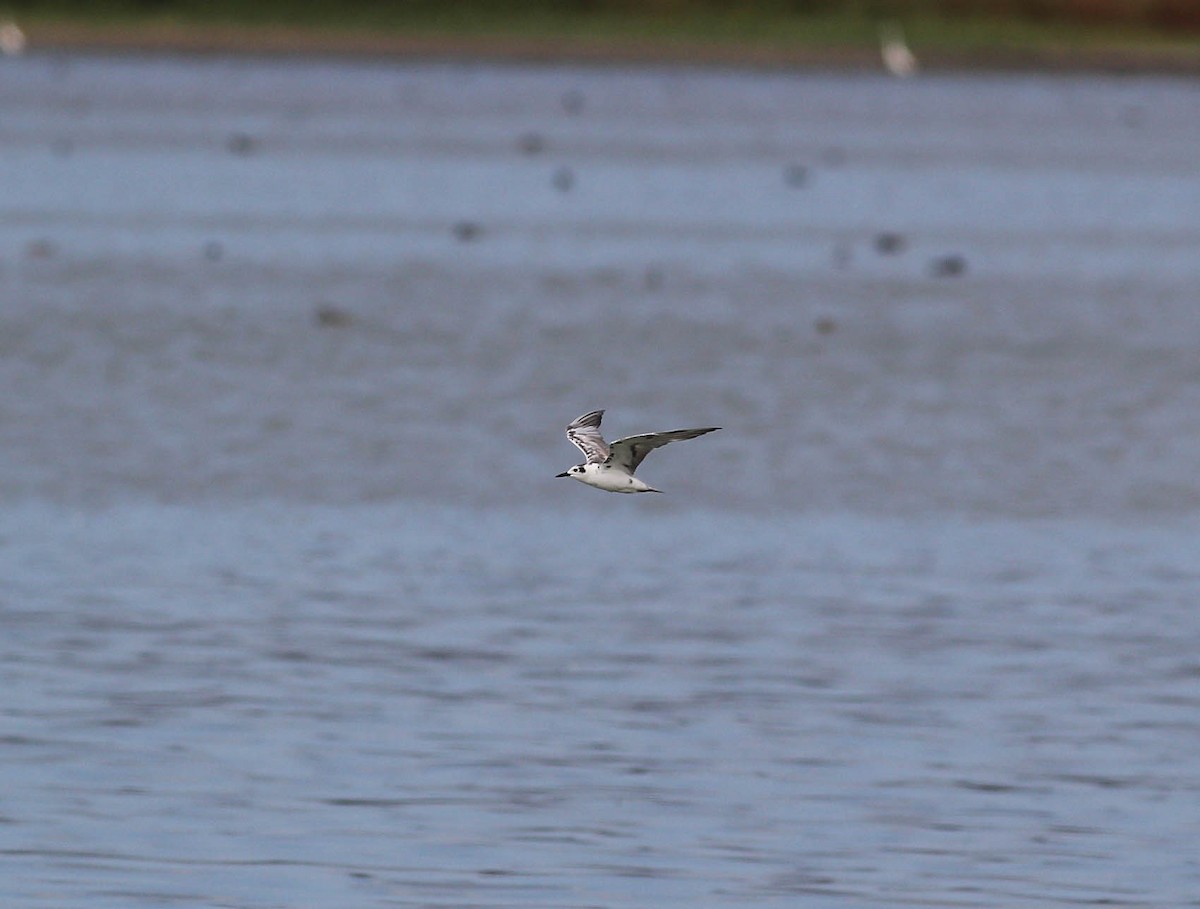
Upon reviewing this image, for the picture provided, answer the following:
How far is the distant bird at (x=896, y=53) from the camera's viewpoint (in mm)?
88438

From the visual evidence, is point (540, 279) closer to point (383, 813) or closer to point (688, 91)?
point (383, 813)

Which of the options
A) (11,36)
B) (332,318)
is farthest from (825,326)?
(11,36)

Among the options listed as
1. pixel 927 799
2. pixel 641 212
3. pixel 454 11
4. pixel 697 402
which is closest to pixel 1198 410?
pixel 697 402

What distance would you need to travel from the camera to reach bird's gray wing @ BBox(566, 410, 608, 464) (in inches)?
380

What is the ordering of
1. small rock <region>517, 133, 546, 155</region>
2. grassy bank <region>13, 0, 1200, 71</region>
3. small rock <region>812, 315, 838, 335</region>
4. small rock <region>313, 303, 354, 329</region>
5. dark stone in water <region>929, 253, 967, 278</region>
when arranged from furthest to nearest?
grassy bank <region>13, 0, 1200, 71</region> → small rock <region>517, 133, 546, 155</region> → dark stone in water <region>929, 253, 967, 278</region> → small rock <region>313, 303, 354, 329</region> → small rock <region>812, 315, 838, 335</region>

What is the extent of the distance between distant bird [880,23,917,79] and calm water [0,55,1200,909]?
50455 mm

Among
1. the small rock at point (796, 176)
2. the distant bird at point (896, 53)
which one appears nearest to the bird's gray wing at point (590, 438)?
the small rock at point (796, 176)

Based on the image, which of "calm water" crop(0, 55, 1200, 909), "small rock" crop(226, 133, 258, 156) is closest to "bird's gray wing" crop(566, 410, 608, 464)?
"calm water" crop(0, 55, 1200, 909)

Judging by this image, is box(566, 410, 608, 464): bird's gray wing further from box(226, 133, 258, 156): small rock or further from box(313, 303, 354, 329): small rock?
box(226, 133, 258, 156): small rock

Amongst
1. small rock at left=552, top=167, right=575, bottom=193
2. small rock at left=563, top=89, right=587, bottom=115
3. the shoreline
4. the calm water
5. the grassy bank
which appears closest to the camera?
the calm water

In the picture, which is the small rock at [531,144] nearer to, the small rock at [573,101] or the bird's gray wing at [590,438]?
the small rock at [573,101]

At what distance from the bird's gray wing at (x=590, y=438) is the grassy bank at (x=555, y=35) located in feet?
259

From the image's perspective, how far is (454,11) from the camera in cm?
9206

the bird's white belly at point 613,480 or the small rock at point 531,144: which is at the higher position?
the small rock at point 531,144
